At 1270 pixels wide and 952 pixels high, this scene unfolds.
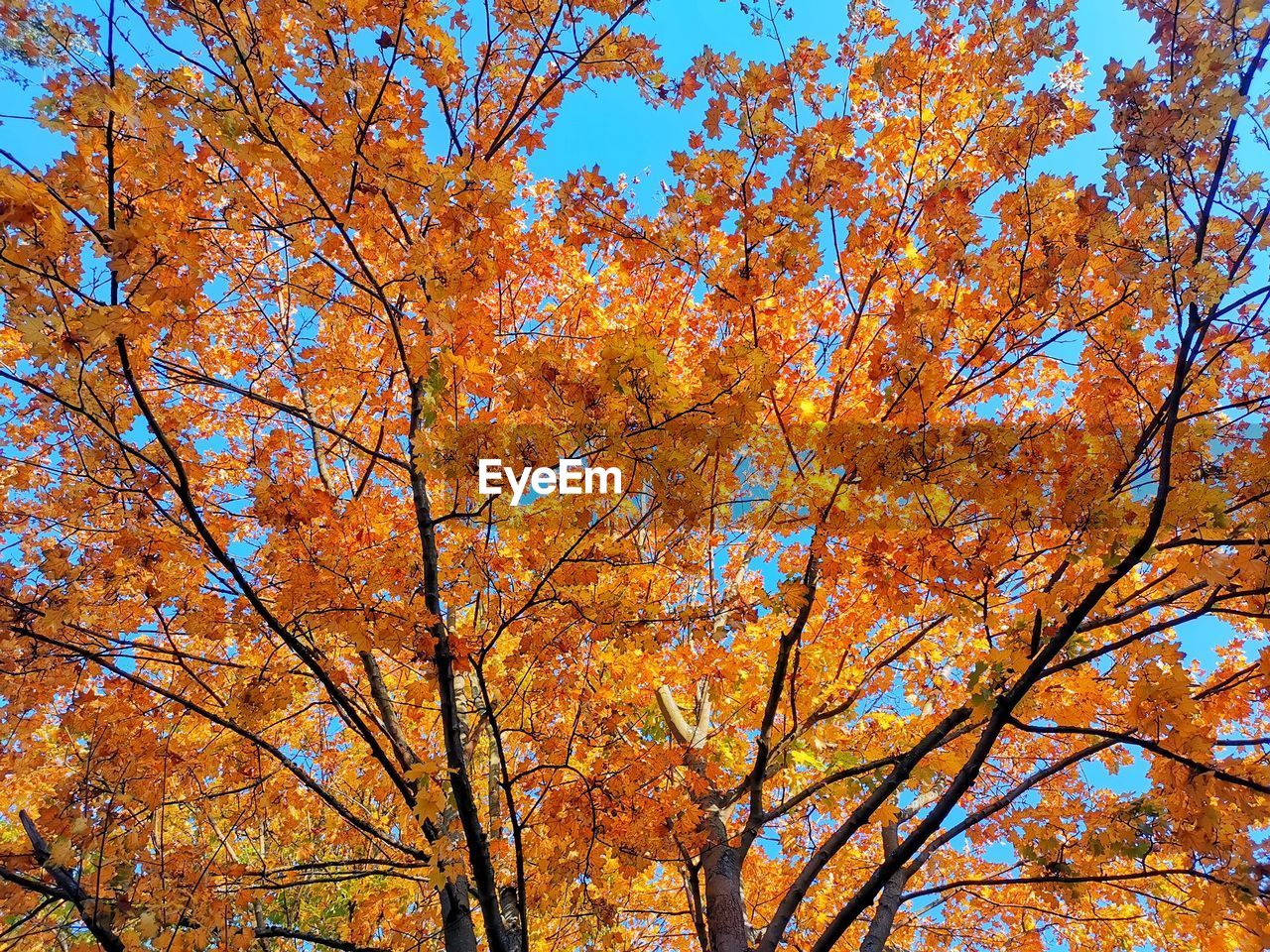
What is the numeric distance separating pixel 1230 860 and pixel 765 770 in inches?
84.6

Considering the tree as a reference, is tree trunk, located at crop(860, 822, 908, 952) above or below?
below

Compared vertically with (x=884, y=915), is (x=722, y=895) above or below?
above

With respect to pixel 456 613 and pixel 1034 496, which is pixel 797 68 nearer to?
pixel 1034 496

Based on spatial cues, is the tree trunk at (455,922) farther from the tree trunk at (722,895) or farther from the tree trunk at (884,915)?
the tree trunk at (884,915)

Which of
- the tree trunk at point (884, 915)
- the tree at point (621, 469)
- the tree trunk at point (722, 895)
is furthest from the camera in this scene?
the tree trunk at point (722, 895)

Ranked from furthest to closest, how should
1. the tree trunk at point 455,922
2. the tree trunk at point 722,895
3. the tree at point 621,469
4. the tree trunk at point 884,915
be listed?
the tree trunk at point 722,895 → the tree trunk at point 884,915 → the tree trunk at point 455,922 → the tree at point 621,469

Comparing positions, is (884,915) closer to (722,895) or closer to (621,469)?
(722,895)

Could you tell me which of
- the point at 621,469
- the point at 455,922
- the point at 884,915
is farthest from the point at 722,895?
the point at 621,469

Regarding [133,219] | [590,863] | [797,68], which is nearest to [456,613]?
[590,863]

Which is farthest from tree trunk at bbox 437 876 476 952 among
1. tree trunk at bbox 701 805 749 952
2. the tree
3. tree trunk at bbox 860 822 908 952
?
tree trunk at bbox 860 822 908 952

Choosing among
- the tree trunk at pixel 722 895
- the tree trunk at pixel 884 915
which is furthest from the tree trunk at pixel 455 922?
the tree trunk at pixel 884 915

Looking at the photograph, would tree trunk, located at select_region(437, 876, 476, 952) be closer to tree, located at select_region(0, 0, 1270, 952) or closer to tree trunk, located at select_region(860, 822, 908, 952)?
tree, located at select_region(0, 0, 1270, 952)

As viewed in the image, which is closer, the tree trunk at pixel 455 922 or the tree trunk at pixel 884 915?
the tree trunk at pixel 455 922

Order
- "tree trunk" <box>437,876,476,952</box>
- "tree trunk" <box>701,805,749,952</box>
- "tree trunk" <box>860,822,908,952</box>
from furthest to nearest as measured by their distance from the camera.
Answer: "tree trunk" <box>701,805,749,952</box>, "tree trunk" <box>860,822,908,952</box>, "tree trunk" <box>437,876,476,952</box>
